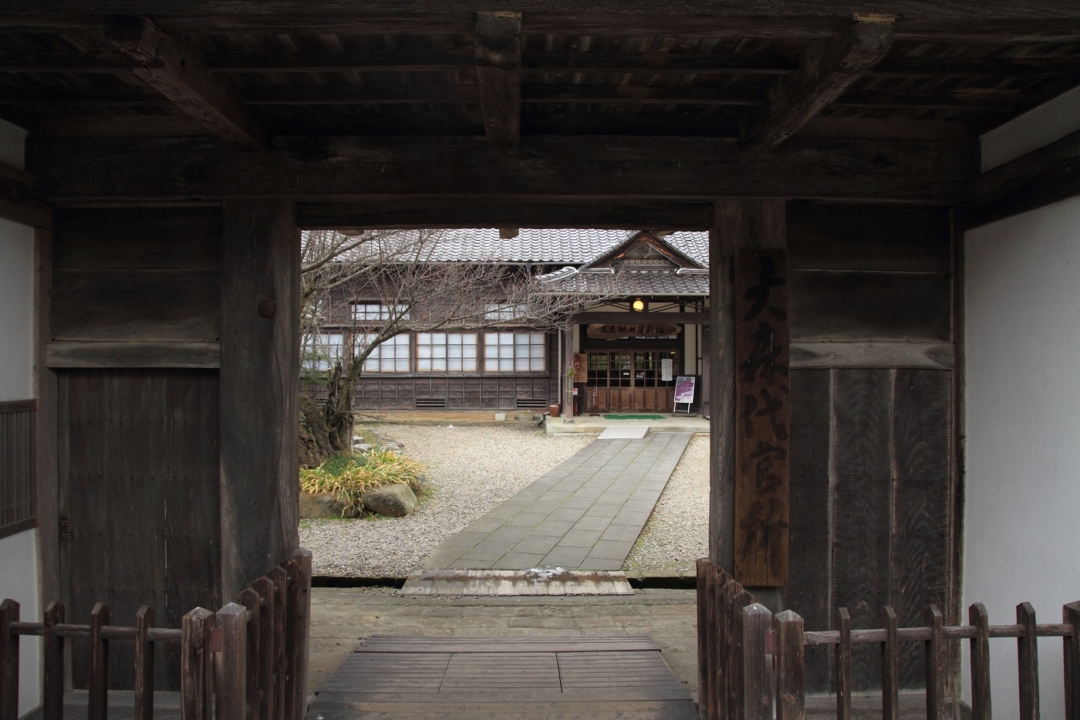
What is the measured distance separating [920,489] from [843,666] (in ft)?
4.41

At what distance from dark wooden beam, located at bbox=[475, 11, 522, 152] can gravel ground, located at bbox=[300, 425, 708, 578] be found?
4.10 metres

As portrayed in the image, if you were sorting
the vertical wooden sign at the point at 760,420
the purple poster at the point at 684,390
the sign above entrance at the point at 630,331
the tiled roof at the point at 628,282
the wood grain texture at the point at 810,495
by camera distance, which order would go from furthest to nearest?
the sign above entrance at the point at 630,331 → the purple poster at the point at 684,390 → the tiled roof at the point at 628,282 → the wood grain texture at the point at 810,495 → the vertical wooden sign at the point at 760,420

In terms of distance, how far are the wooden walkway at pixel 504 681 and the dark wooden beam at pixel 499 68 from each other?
2568 millimetres

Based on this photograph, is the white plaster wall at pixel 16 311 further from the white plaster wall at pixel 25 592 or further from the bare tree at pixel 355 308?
the bare tree at pixel 355 308

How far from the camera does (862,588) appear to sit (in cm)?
328

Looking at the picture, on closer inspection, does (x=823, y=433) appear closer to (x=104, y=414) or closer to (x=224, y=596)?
(x=224, y=596)

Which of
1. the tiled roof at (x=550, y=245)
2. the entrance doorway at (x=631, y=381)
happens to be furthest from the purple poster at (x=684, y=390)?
the tiled roof at (x=550, y=245)

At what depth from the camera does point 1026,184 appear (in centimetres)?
284

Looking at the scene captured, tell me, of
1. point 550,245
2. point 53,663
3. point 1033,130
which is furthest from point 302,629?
point 550,245

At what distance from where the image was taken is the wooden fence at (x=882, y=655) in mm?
2203

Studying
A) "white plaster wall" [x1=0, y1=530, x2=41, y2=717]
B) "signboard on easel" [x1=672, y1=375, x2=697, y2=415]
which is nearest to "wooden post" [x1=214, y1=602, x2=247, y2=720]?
"white plaster wall" [x1=0, y1=530, x2=41, y2=717]

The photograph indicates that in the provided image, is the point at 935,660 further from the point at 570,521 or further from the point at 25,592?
the point at 570,521

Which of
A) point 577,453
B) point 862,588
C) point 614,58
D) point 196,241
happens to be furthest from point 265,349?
point 577,453

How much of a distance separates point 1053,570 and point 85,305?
4.42 meters
